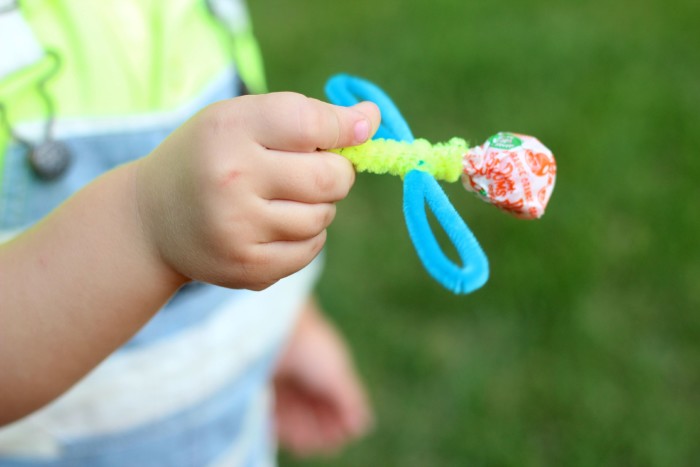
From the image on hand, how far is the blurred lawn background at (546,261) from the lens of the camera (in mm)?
1473

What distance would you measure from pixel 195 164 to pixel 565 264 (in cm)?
123

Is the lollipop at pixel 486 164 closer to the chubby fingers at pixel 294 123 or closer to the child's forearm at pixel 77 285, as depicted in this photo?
the chubby fingers at pixel 294 123

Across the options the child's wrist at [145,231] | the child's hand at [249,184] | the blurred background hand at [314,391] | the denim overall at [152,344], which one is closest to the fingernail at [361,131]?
the child's hand at [249,184]

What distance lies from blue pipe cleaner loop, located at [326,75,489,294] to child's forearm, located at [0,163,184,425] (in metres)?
0.18

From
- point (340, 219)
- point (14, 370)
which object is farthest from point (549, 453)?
point (14, 370)

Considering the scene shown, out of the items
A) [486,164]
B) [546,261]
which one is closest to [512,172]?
[486,164]

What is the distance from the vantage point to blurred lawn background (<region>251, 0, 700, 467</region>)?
1.47 metres

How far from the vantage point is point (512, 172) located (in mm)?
565

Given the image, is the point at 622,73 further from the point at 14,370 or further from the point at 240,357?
the point at 14,370

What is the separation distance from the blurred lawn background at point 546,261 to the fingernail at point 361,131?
1.02 m

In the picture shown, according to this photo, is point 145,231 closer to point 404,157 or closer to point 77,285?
point 77,285

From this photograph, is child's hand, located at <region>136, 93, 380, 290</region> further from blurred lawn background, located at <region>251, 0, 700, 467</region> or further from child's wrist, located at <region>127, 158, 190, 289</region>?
blurred lawn background, located at <region>251, 0, 700, 467</region>

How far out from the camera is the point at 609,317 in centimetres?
157

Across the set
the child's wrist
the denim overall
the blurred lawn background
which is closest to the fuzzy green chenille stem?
the child's wrist
